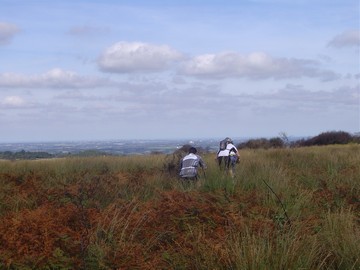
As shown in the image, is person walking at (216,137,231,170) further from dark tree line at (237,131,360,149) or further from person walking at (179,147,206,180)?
dark tree line at (237,131,360,149)

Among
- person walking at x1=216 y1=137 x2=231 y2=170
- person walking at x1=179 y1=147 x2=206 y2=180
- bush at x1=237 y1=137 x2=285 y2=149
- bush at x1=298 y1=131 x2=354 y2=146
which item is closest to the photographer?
person walking at x1=179 y1=147 x2=206 y2=180

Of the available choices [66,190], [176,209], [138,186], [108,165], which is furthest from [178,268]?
[108,165]

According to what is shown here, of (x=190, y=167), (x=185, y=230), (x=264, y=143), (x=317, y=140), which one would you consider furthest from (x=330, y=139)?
(x=185, y=230)

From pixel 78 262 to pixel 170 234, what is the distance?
166 centimetres

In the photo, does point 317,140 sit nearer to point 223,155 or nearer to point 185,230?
point 223,155

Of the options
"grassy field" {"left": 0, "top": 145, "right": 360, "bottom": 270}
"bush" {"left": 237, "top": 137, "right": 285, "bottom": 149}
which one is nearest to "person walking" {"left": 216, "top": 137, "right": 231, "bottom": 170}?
"grassy field" {"left": 0, "top": 145, "right": 360, "bottom": 270}

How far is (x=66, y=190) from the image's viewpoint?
1035 cm

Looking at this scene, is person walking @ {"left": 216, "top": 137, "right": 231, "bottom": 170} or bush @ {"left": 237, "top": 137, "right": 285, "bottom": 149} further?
bush @ {"left": 237, "top": 137, "right": 285, "bottom": 149}

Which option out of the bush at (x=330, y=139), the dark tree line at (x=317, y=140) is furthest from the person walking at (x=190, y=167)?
the bush at (x=330, y=139)

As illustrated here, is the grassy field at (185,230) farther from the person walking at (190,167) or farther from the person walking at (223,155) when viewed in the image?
the person walking at (223,155)

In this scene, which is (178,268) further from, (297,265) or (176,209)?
(176,209)

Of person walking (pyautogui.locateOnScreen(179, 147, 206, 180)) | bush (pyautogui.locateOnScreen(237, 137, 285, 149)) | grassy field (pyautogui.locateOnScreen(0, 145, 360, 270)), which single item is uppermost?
bush (pyautogui.locateOnScreen(237, 137, 285, 149))

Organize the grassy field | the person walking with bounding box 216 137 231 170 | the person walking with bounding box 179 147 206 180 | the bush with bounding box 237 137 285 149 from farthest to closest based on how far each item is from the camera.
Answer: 1. the bush with bounding box 237 137 285 149
2. the person walking with bounding box 216 137 231 170
3. the person walking with bounding box 179 147 206 180
4. the grassy field

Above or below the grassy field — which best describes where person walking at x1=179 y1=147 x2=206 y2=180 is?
above
